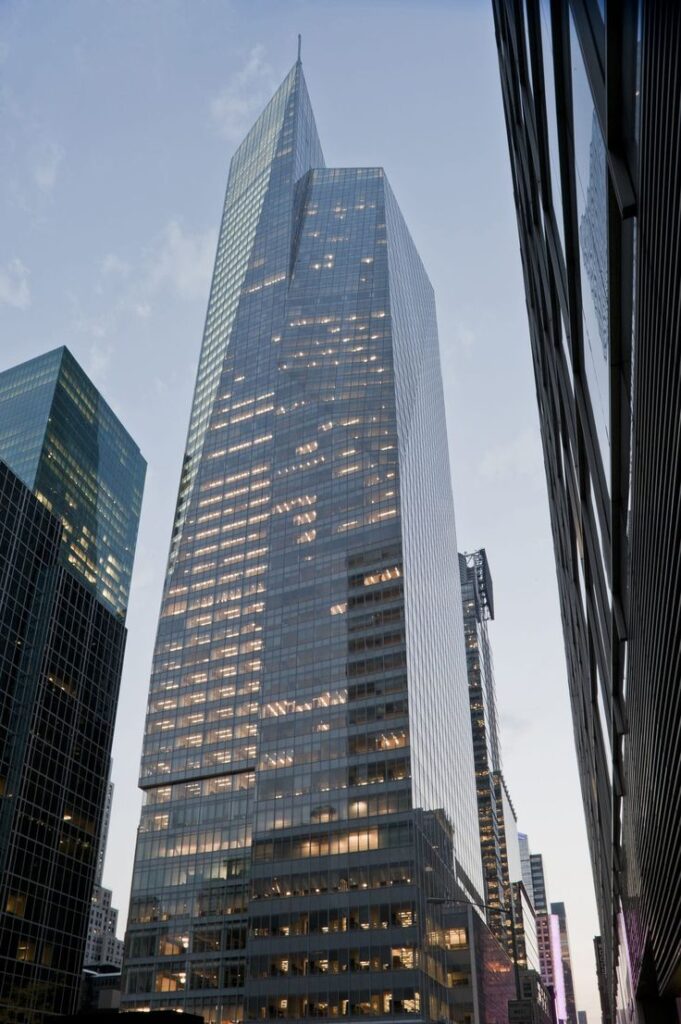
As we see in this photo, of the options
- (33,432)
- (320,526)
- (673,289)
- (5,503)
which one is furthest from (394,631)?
(673,289)

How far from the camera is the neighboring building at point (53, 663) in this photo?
114875 millimetres

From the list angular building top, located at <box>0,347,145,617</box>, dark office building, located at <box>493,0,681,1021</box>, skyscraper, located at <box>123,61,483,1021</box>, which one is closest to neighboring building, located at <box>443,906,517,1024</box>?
skyscraper, located at <box>123,61,483,1021</box>

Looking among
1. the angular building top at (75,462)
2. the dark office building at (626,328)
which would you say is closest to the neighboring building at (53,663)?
the angular building top at (75,462)

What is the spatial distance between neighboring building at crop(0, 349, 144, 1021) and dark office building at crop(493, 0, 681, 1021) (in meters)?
115

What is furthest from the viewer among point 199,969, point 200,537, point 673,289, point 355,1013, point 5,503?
point 200,537

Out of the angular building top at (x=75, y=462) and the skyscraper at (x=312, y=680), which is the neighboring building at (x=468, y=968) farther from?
the angular building top at (x=75, y=462)

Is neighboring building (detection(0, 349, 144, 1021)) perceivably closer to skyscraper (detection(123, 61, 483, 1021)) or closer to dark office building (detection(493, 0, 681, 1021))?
skyscraper (detection(123, 61, 483, 1021))

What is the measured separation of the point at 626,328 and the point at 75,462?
167 m

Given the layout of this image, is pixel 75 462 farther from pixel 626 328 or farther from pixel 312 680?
pixel 626 328

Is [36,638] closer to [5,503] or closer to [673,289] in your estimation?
[5,503]

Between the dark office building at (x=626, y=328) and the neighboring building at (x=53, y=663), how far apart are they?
115 meters

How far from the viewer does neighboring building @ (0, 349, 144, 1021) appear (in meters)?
115

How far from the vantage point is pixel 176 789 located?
127 m

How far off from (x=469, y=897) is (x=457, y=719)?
28402mm
